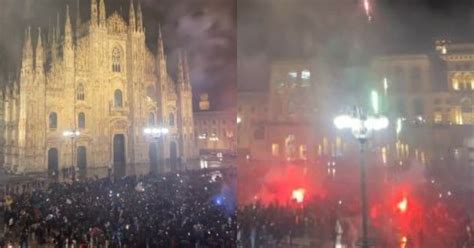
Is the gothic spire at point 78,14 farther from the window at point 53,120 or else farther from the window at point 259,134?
the window at point 259,134

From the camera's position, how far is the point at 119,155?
9.03 meters

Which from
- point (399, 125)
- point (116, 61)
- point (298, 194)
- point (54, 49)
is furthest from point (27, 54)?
point (399, 125)

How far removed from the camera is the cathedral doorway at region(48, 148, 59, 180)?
8.44 m

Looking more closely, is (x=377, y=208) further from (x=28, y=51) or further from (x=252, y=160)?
(x=28, y=51)

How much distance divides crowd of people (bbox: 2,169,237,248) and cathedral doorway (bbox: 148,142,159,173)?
0.66 meters

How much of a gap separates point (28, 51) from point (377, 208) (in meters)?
8.35

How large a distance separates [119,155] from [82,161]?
0.73 meters

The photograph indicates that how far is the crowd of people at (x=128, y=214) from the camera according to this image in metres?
5.86

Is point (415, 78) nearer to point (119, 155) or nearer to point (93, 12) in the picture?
point (93, 12)

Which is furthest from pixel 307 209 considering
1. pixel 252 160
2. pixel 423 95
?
pixel 423 95

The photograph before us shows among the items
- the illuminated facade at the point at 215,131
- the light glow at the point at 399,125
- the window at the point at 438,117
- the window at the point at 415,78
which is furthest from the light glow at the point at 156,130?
the window at the point at 438,117

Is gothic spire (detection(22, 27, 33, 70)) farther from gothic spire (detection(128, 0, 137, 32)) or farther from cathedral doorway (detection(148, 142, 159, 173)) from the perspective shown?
cathedral doorway (detection(148, 142, 159, 173))

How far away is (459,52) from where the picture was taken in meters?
19.7

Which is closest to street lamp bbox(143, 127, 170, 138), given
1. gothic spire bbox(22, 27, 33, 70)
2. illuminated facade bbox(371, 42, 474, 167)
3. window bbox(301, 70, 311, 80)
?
gothic spire bbox(22, 27, 33, 70)
